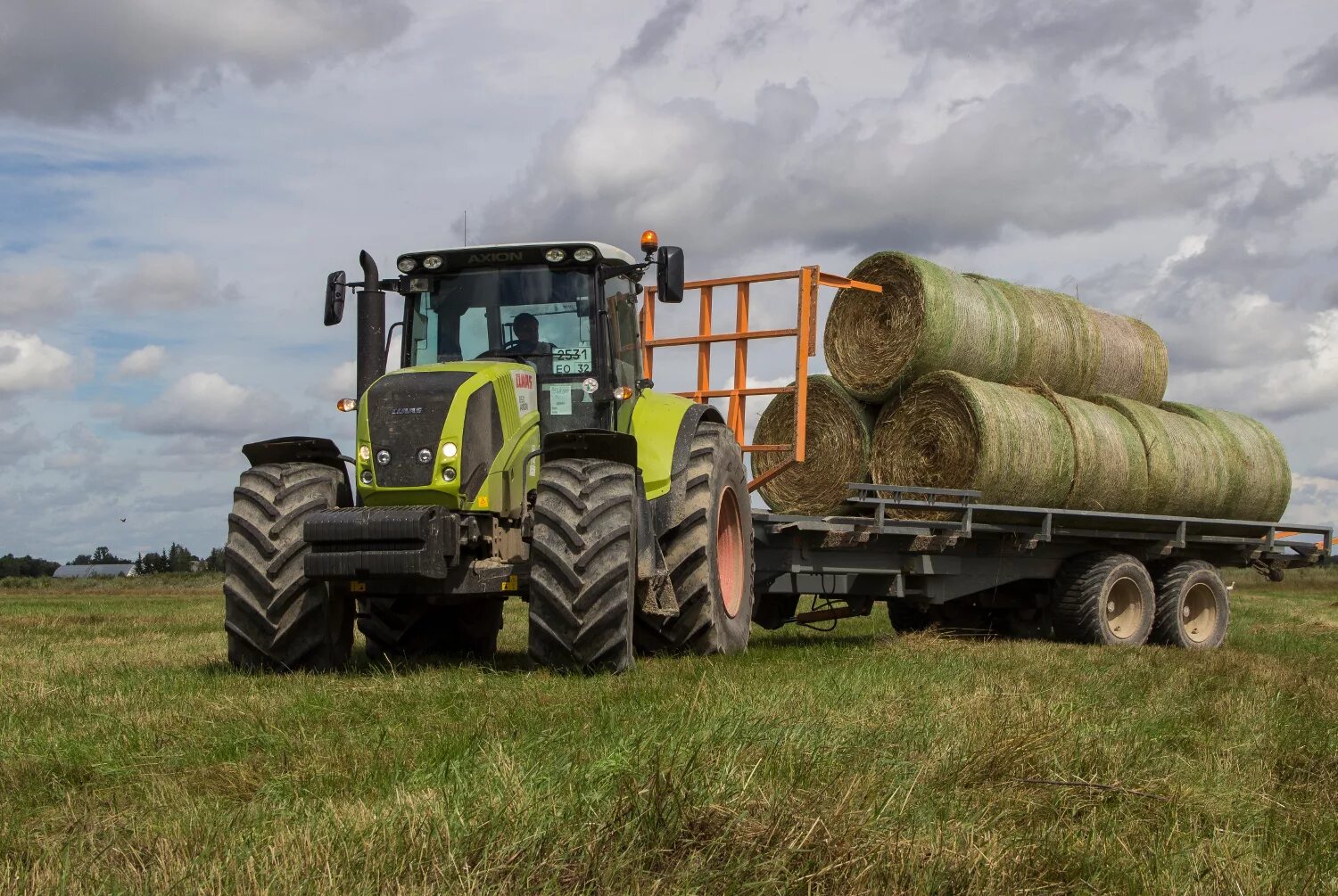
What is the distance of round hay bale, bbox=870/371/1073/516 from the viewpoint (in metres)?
11.4

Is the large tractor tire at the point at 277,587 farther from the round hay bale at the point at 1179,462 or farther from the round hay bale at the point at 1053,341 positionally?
the round hay bale at the point at 1179,462

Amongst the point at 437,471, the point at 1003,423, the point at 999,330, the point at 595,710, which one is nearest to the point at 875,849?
the point at 595,710

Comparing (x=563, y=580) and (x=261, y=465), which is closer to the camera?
(x=563, y=580)

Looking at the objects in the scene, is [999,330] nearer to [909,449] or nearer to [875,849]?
[909,449]

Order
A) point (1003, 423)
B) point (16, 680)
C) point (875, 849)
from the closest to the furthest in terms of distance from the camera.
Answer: point (875, 849) → point (16, 680) → point (1003, 423)

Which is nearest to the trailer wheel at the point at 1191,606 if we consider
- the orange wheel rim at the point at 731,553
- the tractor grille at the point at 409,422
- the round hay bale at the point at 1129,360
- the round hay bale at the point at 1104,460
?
the round hay bale at the point at 1104,460

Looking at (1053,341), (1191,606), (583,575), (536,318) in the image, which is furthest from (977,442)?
(583,575)

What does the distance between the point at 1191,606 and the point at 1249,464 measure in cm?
146

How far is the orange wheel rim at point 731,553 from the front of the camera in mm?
9672

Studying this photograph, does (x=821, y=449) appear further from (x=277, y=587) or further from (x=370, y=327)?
(x=277, y=587)

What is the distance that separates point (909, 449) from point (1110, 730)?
6059mm

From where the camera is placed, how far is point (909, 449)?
11.8 metres

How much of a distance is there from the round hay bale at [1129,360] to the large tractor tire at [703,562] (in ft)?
16.0

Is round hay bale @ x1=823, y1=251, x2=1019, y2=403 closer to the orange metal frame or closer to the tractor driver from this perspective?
the orange metal frame
